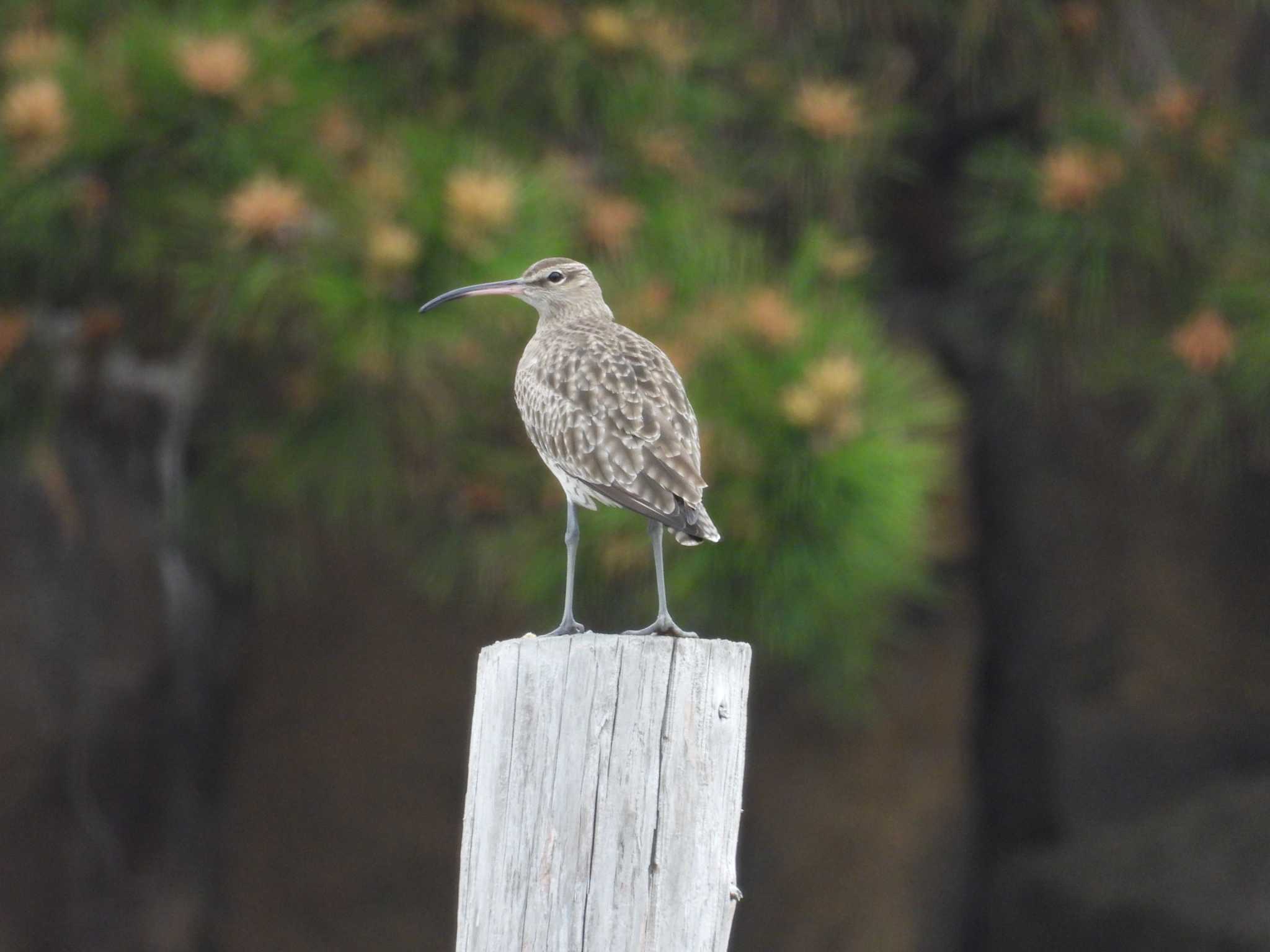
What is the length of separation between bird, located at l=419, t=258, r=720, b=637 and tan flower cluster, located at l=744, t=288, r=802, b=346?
4.52ft

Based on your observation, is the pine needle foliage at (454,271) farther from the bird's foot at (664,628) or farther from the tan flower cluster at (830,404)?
the bird's foot at (664,628)

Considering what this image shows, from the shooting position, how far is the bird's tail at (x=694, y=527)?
3305 mm

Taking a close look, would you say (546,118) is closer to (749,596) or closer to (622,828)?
(749,596)

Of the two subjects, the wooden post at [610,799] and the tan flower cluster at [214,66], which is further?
the tan flower cluster at [214,66]

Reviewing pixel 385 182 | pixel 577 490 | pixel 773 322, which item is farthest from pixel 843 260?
pixel 577 490

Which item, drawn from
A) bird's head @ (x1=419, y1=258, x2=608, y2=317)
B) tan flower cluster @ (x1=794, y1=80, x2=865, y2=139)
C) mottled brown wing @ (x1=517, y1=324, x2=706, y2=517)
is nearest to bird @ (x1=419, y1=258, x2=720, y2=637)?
mottled brown wing @ (x1=517, y1=324, x2=706, y2=517)

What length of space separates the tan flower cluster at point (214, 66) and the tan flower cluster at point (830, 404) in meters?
1.91

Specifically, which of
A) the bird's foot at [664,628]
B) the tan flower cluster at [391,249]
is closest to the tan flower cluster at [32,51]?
the tan flower cluster at [391,249]

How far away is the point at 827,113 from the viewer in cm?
639

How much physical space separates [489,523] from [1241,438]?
283 centimetres

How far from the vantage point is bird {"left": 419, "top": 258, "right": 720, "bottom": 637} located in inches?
131

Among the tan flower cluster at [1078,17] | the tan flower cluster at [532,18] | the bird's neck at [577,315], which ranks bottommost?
the bird's neck at [577,315]

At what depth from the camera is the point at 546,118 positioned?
6348 mm

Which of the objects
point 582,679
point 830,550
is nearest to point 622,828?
point 582,679
